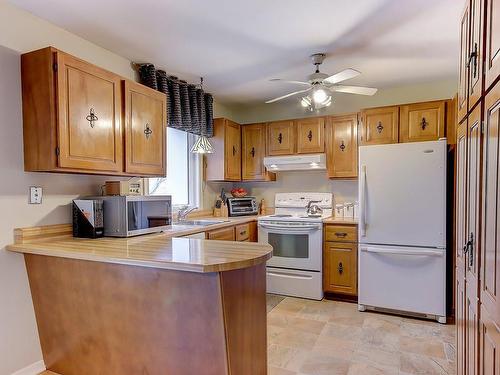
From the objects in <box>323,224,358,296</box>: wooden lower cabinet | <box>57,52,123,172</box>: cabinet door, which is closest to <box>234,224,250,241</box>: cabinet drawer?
<box>323,224,358,296</box>: wooden lower cabinet

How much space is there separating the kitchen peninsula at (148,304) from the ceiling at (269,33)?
154 centimetres

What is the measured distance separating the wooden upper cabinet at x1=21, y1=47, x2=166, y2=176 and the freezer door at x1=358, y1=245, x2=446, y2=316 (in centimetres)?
255

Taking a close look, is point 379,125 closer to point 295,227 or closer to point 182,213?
point 295,227

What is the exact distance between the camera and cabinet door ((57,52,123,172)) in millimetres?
1974

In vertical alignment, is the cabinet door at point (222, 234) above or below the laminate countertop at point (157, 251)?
→ below

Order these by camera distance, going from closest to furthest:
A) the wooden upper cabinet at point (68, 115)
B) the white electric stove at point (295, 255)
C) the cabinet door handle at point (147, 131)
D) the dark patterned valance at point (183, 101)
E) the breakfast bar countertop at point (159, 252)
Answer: the breakfast bar countertop at point (159, 252)
the wooden upper cabinet at point (68, 115)
the cabinet door handle at point (147, 131)
the dark patterned valance at point (183, 101)
the white electric stove at point (295, 255)

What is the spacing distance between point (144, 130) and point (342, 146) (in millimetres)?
2303

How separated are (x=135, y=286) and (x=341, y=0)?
6.99 ft

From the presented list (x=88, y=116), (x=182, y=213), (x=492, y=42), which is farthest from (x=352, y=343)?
(x=88, y=116)

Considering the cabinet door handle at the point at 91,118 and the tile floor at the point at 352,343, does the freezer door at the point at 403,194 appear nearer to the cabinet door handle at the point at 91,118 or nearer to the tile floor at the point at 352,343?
the tile floor at the point at 352,343

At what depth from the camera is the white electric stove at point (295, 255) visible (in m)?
3.53

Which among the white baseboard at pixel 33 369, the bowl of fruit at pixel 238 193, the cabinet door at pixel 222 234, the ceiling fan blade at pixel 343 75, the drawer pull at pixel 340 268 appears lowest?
the white baseboard at pixel 33 369

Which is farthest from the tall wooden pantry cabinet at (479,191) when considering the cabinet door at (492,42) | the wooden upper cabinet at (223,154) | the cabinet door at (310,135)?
the wooden upper cabinet at (223,154)

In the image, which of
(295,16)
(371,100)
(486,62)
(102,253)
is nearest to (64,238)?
(102,253)
